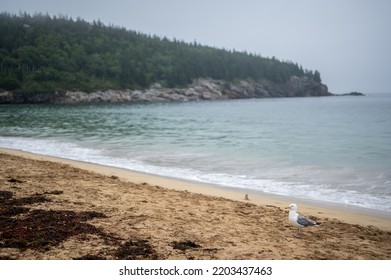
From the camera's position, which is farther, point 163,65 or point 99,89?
point 163,65

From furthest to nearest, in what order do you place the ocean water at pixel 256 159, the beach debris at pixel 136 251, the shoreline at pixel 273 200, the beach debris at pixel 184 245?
the ocean water at pixel 256 159, the shoreline at pixel 273 200, the beach debris at pixel 184 245, the beach debris at pixel 136 251

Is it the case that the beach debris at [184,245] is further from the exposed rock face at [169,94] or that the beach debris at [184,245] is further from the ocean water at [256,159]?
the exposed rock face at [169,94]

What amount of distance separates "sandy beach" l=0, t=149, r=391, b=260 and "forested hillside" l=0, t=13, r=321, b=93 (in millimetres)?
86788

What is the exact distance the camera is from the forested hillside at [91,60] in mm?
109250

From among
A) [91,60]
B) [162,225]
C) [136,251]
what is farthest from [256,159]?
[91,60]

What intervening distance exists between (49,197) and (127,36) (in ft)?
618

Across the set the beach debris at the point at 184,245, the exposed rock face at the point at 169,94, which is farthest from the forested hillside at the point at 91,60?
the beach debris at the point at 184,245

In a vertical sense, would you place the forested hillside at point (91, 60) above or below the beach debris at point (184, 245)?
above

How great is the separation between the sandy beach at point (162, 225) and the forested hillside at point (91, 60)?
285 ft

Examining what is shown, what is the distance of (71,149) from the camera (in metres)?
22.6

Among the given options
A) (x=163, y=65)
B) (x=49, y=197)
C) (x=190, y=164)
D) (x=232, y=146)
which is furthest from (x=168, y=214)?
(x=163, y=65)

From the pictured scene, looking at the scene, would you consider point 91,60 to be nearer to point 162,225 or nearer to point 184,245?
point 162,225

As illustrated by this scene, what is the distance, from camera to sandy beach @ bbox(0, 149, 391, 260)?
5809 millimetres
